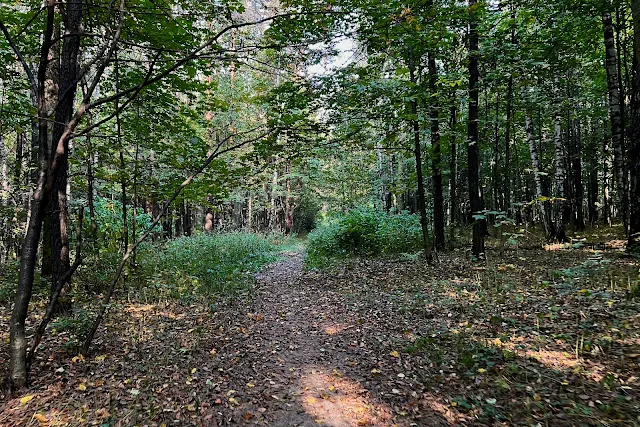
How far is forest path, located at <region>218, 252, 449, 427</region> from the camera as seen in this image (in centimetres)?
369

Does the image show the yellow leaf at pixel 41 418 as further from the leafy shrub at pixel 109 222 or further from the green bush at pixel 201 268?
the leafy shrub at pixel 109 222

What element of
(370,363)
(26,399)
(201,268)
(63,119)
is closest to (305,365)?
(370,363)

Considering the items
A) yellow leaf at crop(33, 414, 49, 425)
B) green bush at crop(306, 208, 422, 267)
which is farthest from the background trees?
green bush at crop(306, 208, 422, 267)

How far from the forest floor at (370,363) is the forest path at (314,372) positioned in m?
0.02

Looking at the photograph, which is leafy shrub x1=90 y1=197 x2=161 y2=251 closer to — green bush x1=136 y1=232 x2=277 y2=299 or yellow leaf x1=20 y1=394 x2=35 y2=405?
green bush x1=136 y1=232 x2=277 y2=299

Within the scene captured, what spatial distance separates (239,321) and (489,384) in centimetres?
435

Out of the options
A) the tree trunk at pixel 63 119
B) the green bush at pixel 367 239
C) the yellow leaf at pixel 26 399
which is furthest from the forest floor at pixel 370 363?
the green bush at pixel 367 239

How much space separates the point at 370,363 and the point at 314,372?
781mm

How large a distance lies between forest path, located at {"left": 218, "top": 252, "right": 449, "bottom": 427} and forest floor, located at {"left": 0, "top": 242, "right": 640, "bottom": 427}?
21 millimetres

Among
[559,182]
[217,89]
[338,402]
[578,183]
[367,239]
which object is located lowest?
[338,402]

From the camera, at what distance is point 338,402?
3928mm

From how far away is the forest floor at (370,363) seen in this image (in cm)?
350

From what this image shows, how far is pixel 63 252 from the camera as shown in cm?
619

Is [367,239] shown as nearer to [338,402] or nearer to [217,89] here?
[217,89]
